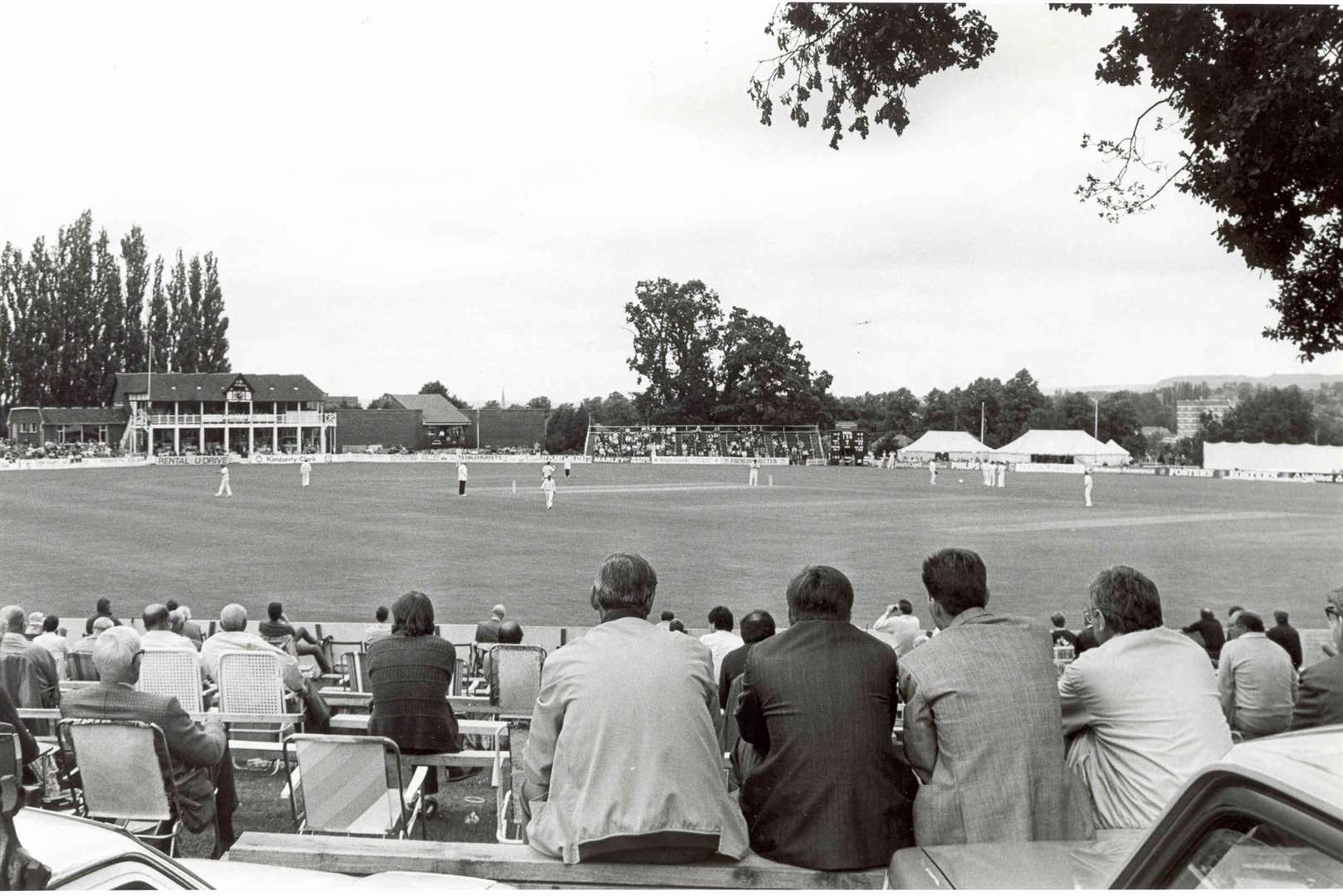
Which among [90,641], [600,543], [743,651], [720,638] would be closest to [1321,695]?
[743,651]

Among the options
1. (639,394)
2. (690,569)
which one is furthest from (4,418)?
(690,569)

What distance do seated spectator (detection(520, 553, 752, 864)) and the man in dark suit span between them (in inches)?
6.0

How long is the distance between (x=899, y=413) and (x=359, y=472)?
51821 millimetres

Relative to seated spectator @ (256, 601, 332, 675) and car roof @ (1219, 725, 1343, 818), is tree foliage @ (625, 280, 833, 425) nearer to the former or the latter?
seated spectator @ (256, 601, 332, 675)

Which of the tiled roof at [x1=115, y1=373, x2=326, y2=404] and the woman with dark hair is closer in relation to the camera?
the woman with dark hair

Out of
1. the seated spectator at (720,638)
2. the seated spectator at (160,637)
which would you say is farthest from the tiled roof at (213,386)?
the seated spectator at (720,638)

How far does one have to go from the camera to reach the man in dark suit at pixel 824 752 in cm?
341

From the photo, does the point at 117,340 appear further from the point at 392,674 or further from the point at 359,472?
the point at 392,674

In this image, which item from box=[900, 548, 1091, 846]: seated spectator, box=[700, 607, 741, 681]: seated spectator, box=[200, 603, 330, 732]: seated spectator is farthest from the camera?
box=[700, 607, 741, 681]: seated spectator

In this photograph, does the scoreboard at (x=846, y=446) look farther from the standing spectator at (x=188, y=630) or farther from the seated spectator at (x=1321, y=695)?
the seated spectator at (x=1321, y=695)

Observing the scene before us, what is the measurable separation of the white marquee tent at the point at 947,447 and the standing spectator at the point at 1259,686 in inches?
3161

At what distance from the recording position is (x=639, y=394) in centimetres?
6475

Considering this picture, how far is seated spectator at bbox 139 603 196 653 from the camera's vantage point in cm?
691

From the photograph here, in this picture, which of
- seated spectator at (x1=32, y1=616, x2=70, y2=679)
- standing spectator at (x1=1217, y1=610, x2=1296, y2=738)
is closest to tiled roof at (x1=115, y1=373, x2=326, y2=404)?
seated spectator at (x1=32, y1=616, x2=70, y2=679)
